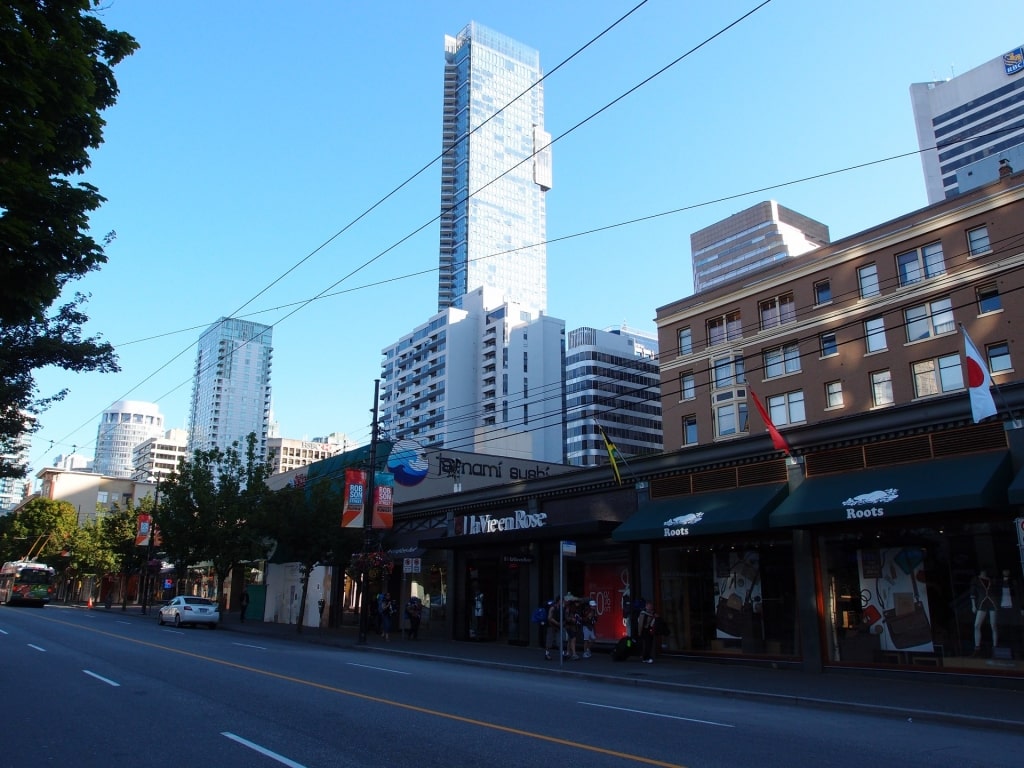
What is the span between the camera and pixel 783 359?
179 ft

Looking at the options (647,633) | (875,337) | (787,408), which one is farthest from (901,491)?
(787,408)

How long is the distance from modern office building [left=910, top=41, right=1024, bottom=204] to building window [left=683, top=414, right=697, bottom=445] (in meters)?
82.1

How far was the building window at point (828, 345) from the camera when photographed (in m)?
51.6

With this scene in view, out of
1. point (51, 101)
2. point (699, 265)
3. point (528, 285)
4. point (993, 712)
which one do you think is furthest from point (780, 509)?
point (528, 285)

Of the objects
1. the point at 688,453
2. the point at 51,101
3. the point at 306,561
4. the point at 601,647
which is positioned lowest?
the point at 601,647

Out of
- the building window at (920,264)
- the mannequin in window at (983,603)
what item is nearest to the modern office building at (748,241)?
the building window at (920,264)

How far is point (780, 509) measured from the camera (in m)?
18.9

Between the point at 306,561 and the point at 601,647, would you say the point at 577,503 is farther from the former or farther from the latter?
the point at 306,561

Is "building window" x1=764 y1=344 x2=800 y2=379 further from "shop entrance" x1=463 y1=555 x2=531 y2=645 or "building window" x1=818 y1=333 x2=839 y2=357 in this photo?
"shop entrance" x1=463 y1=555 x2=531 y2=645

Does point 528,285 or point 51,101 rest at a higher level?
point 528,285

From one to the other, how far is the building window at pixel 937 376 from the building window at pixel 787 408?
23.8ft

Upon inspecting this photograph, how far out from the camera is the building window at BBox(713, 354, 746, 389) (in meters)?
56.8

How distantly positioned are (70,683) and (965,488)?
54.1 ft

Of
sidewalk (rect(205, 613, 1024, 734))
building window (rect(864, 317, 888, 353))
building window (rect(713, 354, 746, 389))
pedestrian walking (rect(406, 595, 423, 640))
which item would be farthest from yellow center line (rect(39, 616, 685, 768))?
building window (rect(713, 354, 746, 389))
